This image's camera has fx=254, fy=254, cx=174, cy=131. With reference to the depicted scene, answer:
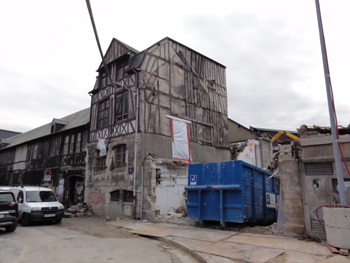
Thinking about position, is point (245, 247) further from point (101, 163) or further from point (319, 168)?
point (101, 163)

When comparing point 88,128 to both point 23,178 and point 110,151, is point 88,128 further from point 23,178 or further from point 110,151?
point 23,178

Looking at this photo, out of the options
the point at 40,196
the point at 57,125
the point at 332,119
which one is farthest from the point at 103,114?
the point at 332,119

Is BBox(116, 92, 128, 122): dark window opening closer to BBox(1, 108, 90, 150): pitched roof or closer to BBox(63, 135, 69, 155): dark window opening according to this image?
BBox(1, 108, 90, 150): pitched roof

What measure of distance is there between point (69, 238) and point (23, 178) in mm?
19263

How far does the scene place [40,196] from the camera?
1174 centimetres

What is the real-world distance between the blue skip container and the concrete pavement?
0.64 m

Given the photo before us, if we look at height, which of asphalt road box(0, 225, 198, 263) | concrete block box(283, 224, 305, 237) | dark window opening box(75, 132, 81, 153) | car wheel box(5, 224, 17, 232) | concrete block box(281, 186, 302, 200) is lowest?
asphalt road box(0, 225, 198, 263)

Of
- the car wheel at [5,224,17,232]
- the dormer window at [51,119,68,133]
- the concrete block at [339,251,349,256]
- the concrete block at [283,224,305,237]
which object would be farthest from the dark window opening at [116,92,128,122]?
the concrete block at [339,251,349,256]

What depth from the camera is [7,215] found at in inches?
338

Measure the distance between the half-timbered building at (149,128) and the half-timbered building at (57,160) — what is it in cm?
189

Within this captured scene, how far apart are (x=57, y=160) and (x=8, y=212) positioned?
1169 centimetres

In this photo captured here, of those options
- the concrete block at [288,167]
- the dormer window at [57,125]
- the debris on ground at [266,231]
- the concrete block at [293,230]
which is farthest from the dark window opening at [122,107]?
the concrete block at [293,230]

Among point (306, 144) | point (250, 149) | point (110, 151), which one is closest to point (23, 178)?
point (110, 151)

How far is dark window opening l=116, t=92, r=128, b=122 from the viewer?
574 inches
